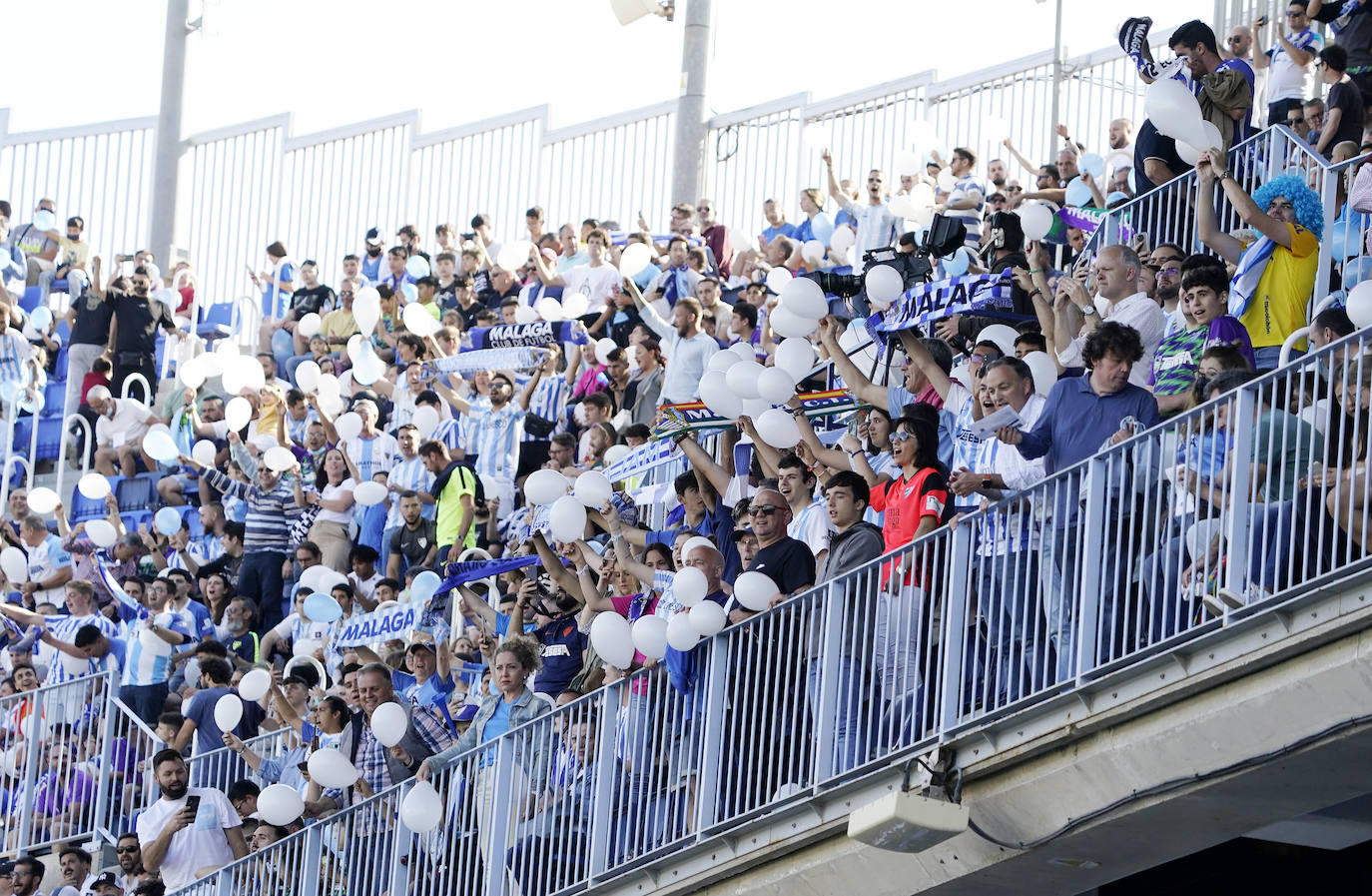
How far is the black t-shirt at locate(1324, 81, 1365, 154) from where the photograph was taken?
12.2m

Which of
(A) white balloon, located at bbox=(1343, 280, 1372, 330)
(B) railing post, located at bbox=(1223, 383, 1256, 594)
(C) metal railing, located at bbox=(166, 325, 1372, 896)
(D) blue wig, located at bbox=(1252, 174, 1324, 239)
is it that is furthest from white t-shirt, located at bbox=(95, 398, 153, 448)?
(B) railing post, located at bbox=(1223, 383, 1256, 594)

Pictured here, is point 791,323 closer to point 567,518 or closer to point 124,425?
point 567,518

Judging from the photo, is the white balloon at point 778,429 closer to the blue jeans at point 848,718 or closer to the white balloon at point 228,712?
the blue jeans at point 848,718

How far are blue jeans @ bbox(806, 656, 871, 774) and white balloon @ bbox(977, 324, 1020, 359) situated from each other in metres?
2.32

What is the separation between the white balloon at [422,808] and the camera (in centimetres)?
1089

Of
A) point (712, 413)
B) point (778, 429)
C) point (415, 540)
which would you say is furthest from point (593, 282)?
point (778, 429)

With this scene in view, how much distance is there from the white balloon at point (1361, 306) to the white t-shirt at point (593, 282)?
9.92 metres

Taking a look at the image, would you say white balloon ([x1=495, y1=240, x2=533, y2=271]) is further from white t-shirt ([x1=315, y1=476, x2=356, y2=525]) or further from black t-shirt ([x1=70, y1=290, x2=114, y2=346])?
black t-shirt ([x1=70, y1=290, x2=114, y2=346])

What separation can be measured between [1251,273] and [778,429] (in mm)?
2415

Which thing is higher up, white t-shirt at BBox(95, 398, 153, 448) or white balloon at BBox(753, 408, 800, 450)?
white t-shirt at BBox(95, 398, 153, 448)

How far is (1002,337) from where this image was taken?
10.9 m

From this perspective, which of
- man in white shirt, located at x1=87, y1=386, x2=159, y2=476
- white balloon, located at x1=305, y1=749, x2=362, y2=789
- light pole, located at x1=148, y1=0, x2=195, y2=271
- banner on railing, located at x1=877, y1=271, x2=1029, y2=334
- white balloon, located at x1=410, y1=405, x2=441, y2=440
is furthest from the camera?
light pole, located at x1=148, y1=0, x2=195, y2=271

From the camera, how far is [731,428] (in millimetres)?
12117

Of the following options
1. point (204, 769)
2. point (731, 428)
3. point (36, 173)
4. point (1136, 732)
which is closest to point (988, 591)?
point (1136, 732)
